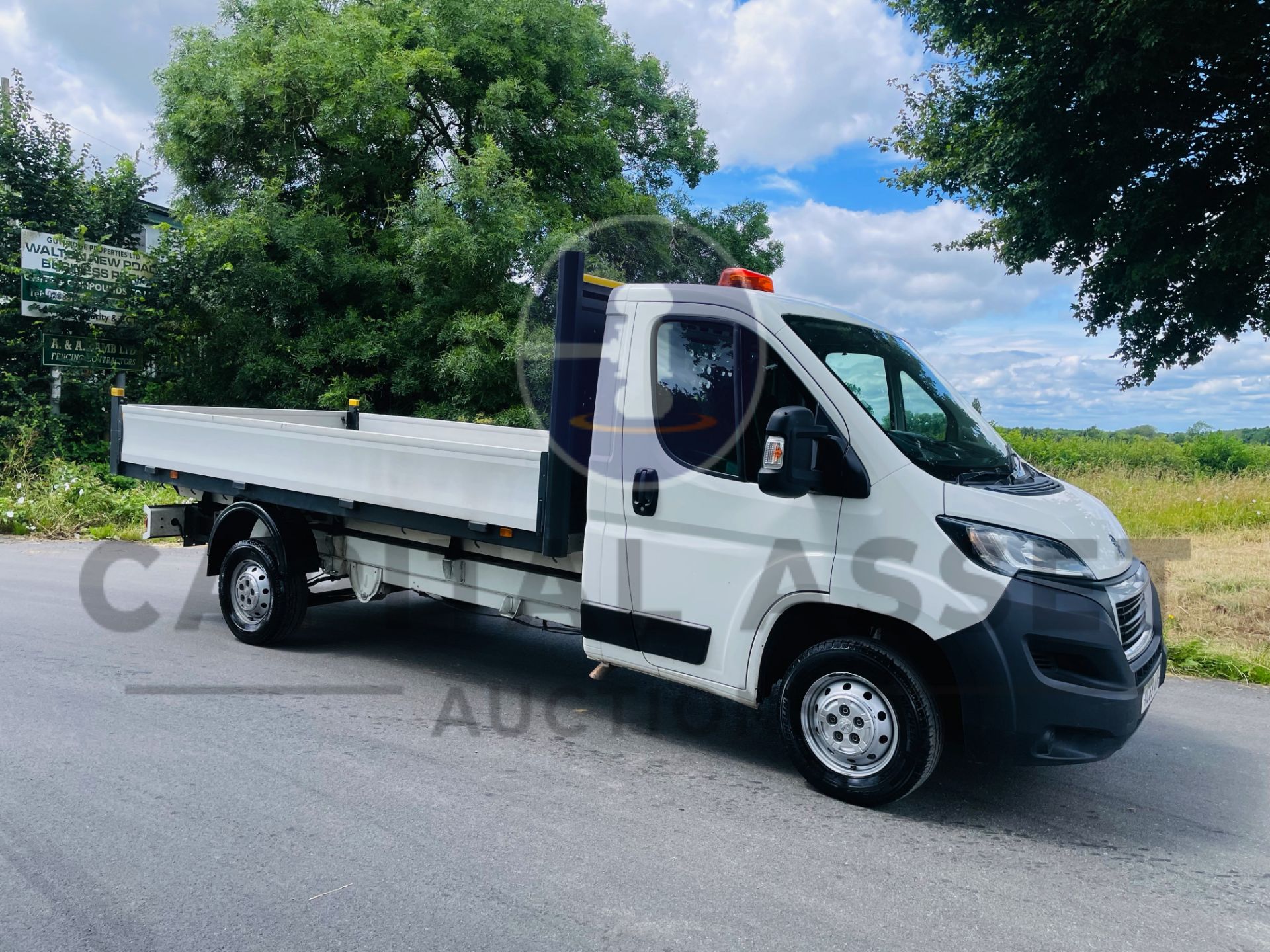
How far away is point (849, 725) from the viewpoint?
3.96m

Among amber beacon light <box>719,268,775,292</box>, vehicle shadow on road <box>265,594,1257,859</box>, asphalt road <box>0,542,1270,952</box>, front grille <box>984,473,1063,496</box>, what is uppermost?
amber beacon light <box>719,268,775,292</box>

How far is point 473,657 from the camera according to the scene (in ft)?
20.7

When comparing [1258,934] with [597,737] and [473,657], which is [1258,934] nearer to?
[597,737]

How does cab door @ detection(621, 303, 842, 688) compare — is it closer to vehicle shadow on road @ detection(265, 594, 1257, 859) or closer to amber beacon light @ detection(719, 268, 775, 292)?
amber beacon light @ detection(719, 268, 775, 292)

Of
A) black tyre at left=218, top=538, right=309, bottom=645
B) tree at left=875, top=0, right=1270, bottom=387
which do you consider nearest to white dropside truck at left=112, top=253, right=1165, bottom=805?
black tyre at left=218, top=538, right=309, bottom=645

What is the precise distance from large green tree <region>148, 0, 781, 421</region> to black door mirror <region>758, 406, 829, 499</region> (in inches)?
449

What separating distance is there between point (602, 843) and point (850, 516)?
5.46ft

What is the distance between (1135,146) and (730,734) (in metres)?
8.73

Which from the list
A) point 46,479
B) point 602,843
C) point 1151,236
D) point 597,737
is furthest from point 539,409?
point 602,843

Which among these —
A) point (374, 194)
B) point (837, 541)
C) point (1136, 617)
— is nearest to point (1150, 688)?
point (1136, 617)

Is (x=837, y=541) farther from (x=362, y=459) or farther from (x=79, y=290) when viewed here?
(x=79, y=290)

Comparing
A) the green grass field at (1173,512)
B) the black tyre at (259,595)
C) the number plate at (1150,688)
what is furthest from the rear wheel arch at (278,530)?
the number plate at (1150,688)

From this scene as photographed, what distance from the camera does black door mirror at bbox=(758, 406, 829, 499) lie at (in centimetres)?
371

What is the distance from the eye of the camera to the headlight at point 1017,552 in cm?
365
